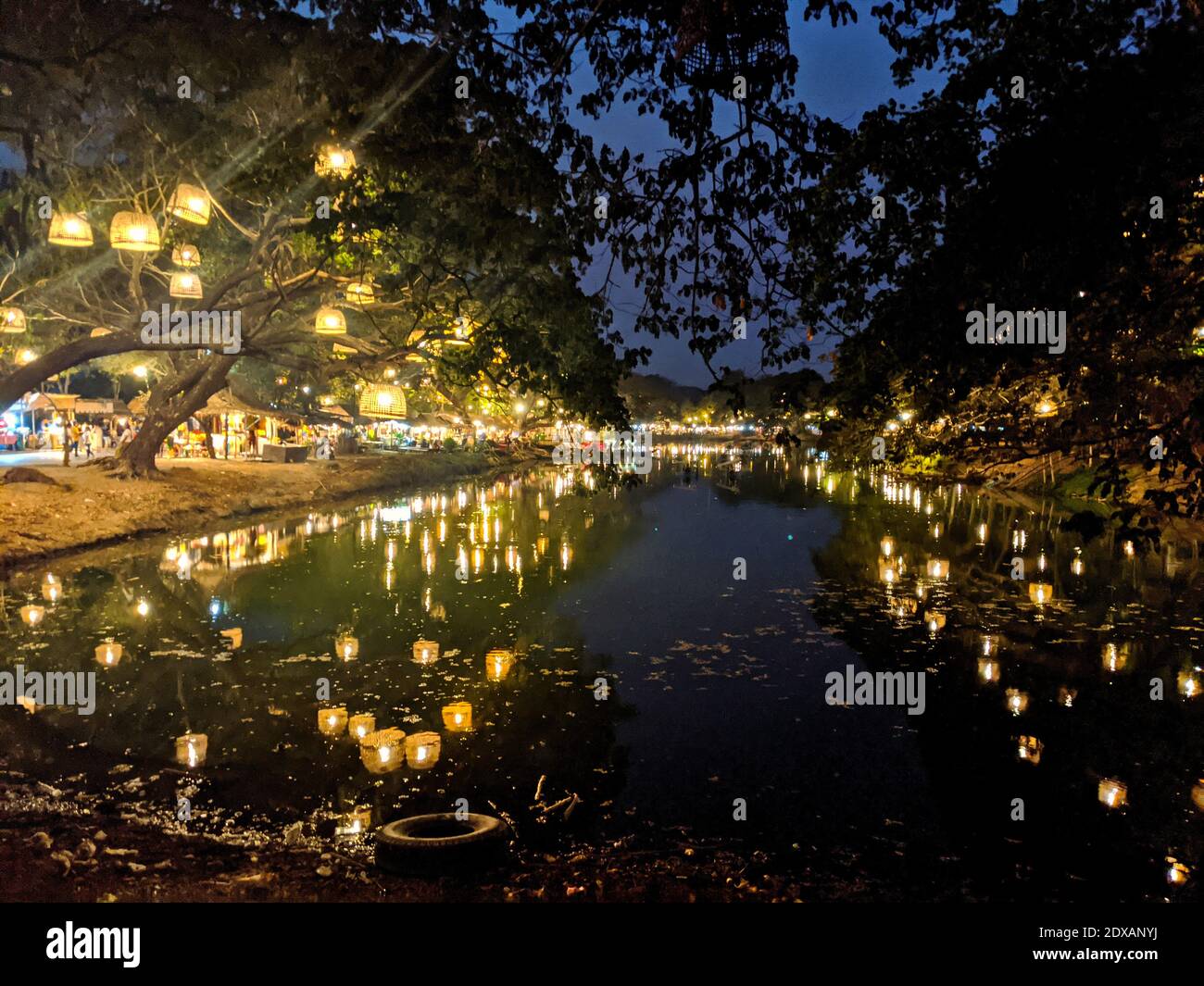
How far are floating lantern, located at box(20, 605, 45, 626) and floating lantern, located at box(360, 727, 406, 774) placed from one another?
7476 mm

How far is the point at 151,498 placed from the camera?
24938 mm

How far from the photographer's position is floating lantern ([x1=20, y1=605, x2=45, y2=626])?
12.6 metres

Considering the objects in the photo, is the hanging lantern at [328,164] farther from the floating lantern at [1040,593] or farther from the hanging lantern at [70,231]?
the floating lantern at [1040,593]

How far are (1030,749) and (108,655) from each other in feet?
34.0

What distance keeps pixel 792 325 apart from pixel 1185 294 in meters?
2.41

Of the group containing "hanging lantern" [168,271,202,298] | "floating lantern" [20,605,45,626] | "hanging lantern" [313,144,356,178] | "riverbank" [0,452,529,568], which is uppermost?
"hanging lantern" [168,271,202,298]

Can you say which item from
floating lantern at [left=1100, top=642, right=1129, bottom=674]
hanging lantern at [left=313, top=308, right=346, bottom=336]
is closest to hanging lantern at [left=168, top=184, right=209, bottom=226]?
hanging lantern at [left=313, top=308, right=346, bottom=336]

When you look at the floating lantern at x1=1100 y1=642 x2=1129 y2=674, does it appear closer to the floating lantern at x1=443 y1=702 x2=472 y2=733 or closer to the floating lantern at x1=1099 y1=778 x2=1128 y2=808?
the floating lantern at x1=1099 y1=778 x2=1128 y2=808

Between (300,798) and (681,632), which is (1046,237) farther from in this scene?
(681,632)

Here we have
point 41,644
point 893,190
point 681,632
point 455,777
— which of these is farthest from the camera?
point 681,632

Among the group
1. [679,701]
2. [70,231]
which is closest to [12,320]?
[70,231]

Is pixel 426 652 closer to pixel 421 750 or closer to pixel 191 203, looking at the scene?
pixel 421 750

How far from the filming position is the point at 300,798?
655cm
